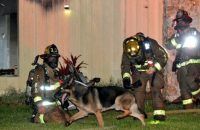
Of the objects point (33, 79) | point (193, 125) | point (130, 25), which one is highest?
point (130, 25)

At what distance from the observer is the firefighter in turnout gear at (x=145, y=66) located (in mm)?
11977

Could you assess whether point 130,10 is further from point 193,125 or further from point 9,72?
point 193,125

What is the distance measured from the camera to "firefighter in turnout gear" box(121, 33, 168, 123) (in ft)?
39.3

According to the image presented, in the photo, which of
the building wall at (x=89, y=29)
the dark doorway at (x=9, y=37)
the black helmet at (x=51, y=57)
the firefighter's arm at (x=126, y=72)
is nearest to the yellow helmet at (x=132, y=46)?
the firefighter's arm at (x=126, y=72)

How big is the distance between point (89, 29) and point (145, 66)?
582 centimetres

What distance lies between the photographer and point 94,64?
1778cm

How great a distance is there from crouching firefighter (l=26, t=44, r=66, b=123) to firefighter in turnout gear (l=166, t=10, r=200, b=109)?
98.4 inches

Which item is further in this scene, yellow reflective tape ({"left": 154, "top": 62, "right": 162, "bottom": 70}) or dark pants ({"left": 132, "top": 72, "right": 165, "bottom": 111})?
dark pants ({"left": 132, "top": 72, "right": 165, "bottom": 111})

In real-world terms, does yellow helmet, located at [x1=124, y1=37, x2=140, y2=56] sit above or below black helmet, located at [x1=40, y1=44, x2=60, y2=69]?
above

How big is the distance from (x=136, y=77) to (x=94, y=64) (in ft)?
17.6

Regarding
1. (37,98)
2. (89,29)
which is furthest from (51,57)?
(89,29)

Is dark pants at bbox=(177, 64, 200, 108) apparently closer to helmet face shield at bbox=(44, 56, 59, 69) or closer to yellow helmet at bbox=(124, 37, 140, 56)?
yellow helmet at bbox=(124, 37, 140, 56)

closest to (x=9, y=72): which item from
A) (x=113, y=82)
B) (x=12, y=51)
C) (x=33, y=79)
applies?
(x=12, y=51)

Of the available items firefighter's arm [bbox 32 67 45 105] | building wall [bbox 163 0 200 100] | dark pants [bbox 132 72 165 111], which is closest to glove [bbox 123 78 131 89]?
dark pants [bbox 132 72 165 111]
